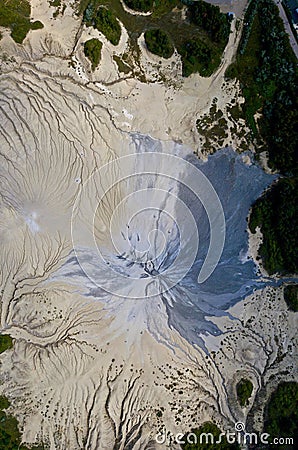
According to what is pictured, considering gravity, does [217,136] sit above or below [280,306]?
above

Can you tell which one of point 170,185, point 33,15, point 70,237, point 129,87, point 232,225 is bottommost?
point 70,237

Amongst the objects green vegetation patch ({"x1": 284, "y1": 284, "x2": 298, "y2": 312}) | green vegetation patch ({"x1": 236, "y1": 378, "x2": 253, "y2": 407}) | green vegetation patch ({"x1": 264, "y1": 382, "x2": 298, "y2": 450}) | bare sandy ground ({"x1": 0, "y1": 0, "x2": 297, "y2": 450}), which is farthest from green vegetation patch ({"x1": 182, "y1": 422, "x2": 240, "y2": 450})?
green vegetation patch ({"x1": 284, "y1": 284, "x2": 298, "y2": 312})

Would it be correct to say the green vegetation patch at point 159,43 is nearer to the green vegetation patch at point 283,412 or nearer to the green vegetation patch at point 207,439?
the green vegetation patch at point 283,412

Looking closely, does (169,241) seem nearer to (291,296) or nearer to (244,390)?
(291,296)

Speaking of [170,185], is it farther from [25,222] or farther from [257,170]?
[25,222]

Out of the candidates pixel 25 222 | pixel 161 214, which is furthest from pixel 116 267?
pixel 25 222
